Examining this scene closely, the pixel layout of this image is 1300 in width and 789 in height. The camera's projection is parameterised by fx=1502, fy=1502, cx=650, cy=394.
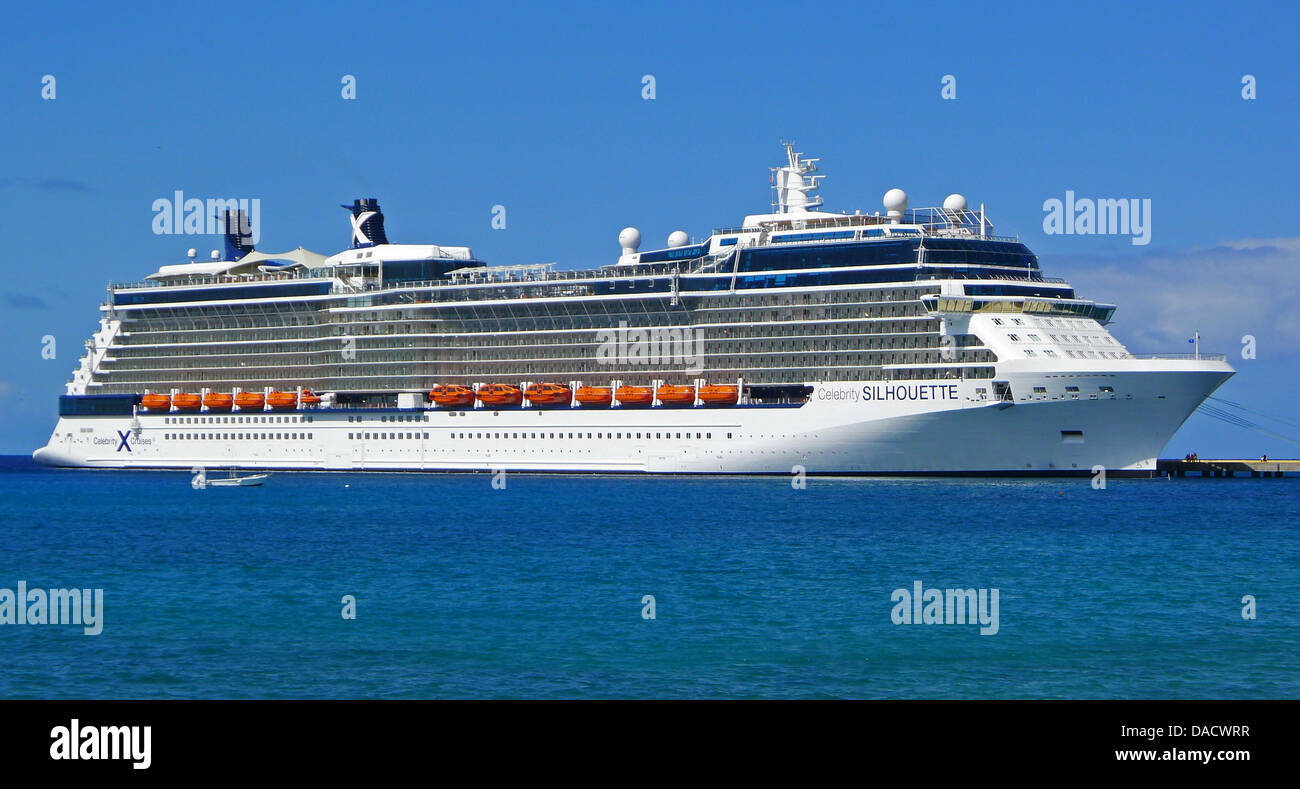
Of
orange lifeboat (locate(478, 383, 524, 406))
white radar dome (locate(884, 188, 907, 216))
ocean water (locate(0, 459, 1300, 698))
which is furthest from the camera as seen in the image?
orange lifeboat (locate(478, 383, 524, 406))

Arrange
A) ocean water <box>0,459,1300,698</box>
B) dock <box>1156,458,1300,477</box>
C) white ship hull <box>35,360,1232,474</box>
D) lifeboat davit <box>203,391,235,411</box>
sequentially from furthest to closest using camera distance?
lifeboat davit <box>203,391,235,411</box> → dock <box>1156,458,1300,477</box> → white ship hull <box>35,360,1232,474</box> → ocean water <box>0,459,1300,698</box>

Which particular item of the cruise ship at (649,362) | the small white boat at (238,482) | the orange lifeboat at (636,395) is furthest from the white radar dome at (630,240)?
the small white boat at (238,482)

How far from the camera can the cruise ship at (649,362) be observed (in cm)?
6694

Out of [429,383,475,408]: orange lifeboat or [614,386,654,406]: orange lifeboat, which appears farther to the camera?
[429,383,475,408]: orange lifeboat

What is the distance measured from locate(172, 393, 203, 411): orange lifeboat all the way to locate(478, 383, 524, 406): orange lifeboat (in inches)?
914

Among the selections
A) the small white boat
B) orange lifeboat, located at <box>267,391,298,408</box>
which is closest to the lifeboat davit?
orange lifeboat, located at <box>267,391,298,408</box>

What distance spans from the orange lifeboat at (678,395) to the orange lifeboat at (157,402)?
1511 inches

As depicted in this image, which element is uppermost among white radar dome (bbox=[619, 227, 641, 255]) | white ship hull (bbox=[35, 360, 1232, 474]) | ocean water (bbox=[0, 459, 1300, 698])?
white radar dome (bbox=[619, 227, 641, 255])

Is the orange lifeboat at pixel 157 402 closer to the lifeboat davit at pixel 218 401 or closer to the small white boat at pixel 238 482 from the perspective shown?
the lifeboat davit at pixel 218 401

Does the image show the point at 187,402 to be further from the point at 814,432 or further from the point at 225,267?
the point at 814,432

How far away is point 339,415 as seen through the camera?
90.8m

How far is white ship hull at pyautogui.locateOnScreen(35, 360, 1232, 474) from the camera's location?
65.4 m

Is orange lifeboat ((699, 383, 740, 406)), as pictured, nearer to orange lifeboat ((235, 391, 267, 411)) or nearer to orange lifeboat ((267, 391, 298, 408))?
orange lifeboat ((267, 391, 298, 408))
